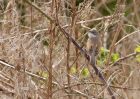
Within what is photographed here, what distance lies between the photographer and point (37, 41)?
3.29 m

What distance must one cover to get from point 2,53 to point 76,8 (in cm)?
71

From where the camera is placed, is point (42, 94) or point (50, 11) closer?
point (50, 11)

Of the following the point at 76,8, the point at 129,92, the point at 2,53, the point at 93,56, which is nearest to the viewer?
the point at 93,56

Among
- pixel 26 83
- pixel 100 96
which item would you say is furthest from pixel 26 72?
pixel 100 96

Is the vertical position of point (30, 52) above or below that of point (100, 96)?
above

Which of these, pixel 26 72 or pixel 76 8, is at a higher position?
pixel 76 8

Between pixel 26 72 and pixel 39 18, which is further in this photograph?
pixel 39 18

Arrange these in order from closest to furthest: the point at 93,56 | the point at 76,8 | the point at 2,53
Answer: the point at 93,56 → the point at 76,8 → the point at 2,53

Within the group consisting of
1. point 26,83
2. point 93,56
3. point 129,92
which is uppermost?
point 93,56

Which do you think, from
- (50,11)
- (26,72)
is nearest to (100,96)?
(26,72)

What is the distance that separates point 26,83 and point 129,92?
1574mm

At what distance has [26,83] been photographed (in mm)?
3201

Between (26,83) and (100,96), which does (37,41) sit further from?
(100,96)

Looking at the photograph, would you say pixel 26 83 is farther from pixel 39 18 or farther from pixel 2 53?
pixel 39 18
